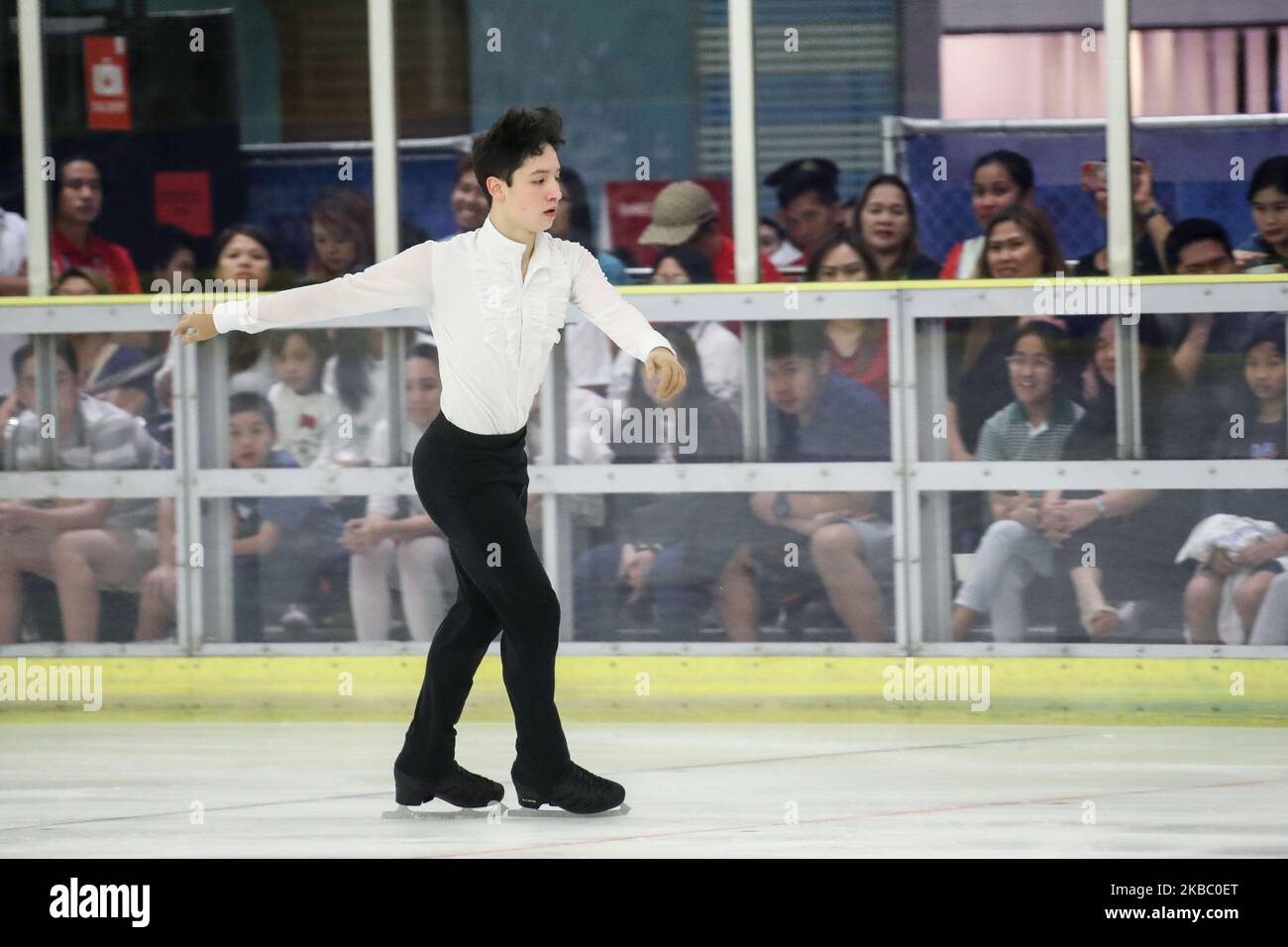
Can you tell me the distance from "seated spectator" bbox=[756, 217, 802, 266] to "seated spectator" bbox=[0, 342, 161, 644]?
1.89m

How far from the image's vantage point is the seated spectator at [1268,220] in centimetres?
615

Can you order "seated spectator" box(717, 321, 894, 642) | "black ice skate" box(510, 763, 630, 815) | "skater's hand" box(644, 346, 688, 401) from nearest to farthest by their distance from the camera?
"skater's hand" box(644, 346, 688, 401) → "black ice skate" box(510, 763, 630, 815) → "seated spectator" box(717, 321, 894, 642)

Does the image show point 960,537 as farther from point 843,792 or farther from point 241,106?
point 241,106

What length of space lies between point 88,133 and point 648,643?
7.82 ft

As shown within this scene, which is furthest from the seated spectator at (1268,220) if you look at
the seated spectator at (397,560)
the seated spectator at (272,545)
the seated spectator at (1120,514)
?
the seated spectator at (272,545)

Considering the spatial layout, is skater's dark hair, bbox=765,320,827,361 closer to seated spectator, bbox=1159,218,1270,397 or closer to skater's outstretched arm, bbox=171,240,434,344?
seated spectator, bbox=1159,218,1270,397

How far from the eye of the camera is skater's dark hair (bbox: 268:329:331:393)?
640cm

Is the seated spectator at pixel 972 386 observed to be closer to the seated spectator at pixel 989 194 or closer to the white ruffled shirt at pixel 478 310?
the seated spectator at pixel 989 194

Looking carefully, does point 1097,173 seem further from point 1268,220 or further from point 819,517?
point 819,517

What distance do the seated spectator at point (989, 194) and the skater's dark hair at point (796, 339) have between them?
0.45 metres

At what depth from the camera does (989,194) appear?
6414 mm

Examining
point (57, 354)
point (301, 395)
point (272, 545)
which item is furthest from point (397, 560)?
point (57, 354)

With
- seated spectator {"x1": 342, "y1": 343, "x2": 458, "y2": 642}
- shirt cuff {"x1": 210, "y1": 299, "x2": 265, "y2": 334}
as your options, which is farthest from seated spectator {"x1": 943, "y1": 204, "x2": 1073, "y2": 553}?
shirt cuff {"x1": 210, "y1": 299, "x2": 265, "y2": 334}

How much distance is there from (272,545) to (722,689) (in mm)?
1390
